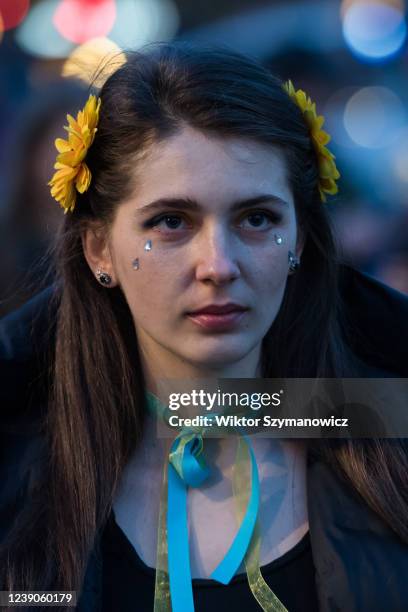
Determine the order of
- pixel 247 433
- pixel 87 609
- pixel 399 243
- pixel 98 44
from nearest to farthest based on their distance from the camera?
pixel 87 609, pixel 247 433, pixel 399 243, pixel 98 44

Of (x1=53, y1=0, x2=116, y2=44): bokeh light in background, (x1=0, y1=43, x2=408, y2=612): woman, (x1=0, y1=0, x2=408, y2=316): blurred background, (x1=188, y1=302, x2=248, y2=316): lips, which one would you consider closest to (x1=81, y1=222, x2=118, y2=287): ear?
(x1=0, y1=43, x2=408, y2=612): woman

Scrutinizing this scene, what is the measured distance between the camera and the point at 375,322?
6.97ft

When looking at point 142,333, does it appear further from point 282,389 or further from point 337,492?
point 337,492

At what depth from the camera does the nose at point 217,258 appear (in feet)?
5.63

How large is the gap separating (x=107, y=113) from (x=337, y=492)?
99 centimetres

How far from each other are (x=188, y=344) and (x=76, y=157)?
52 centimetres

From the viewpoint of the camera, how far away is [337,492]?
6.00 feet

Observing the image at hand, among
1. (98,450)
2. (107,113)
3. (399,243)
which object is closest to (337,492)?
(98,450)

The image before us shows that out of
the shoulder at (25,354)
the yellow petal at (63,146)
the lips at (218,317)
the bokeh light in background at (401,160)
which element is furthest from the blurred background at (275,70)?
the lips at (218,317)

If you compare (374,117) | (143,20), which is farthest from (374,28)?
(143,20)

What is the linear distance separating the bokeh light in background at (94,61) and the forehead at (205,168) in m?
0.37

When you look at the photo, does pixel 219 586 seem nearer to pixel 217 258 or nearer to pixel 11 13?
pixel 217 258

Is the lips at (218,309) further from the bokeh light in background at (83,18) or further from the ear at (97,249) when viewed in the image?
the bokeh light in background at (83,18)

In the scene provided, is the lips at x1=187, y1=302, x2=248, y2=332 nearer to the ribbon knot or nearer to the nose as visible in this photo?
the nose
